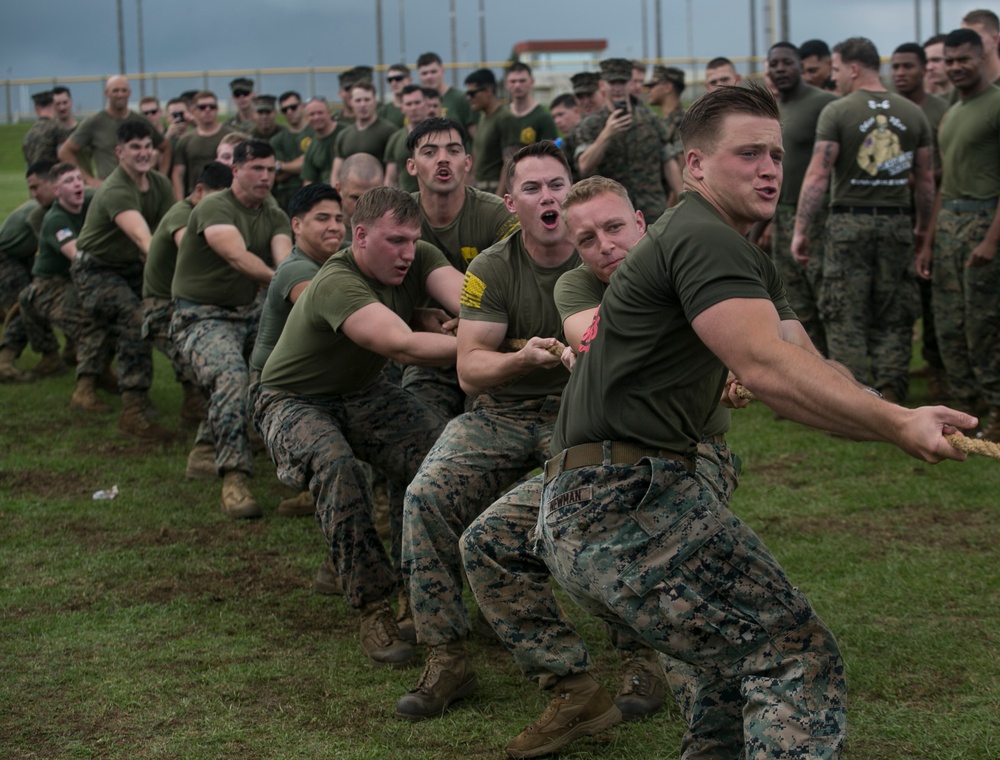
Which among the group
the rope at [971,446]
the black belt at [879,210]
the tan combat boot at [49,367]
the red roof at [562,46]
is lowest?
the tan combat boot at [49,367]

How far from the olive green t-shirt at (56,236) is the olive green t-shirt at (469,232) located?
5.33 metres

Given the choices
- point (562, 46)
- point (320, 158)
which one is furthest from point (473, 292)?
point (562, 46)

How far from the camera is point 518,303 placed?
536 cm

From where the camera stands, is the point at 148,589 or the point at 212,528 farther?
the point at 212,528

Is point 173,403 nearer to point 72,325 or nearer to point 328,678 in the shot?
point 72,325

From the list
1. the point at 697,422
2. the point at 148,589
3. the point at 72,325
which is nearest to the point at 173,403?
the point at 72,325

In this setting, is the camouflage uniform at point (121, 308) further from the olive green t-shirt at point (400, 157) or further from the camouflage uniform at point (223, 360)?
the olive green t-shirt at point (400, 157)

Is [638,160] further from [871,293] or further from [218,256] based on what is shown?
[218,256]

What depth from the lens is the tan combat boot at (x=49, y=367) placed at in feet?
40.7

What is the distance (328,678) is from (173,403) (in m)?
6.51

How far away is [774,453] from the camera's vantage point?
8.69 meters

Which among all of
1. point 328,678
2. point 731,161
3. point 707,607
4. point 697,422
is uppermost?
point 731,161

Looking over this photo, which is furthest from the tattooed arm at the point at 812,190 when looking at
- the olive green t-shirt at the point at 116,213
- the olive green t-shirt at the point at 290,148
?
the olive green t-shirt at the point at 290,148

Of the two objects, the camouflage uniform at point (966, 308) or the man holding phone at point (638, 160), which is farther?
the man holding phone at point (638, 160)
